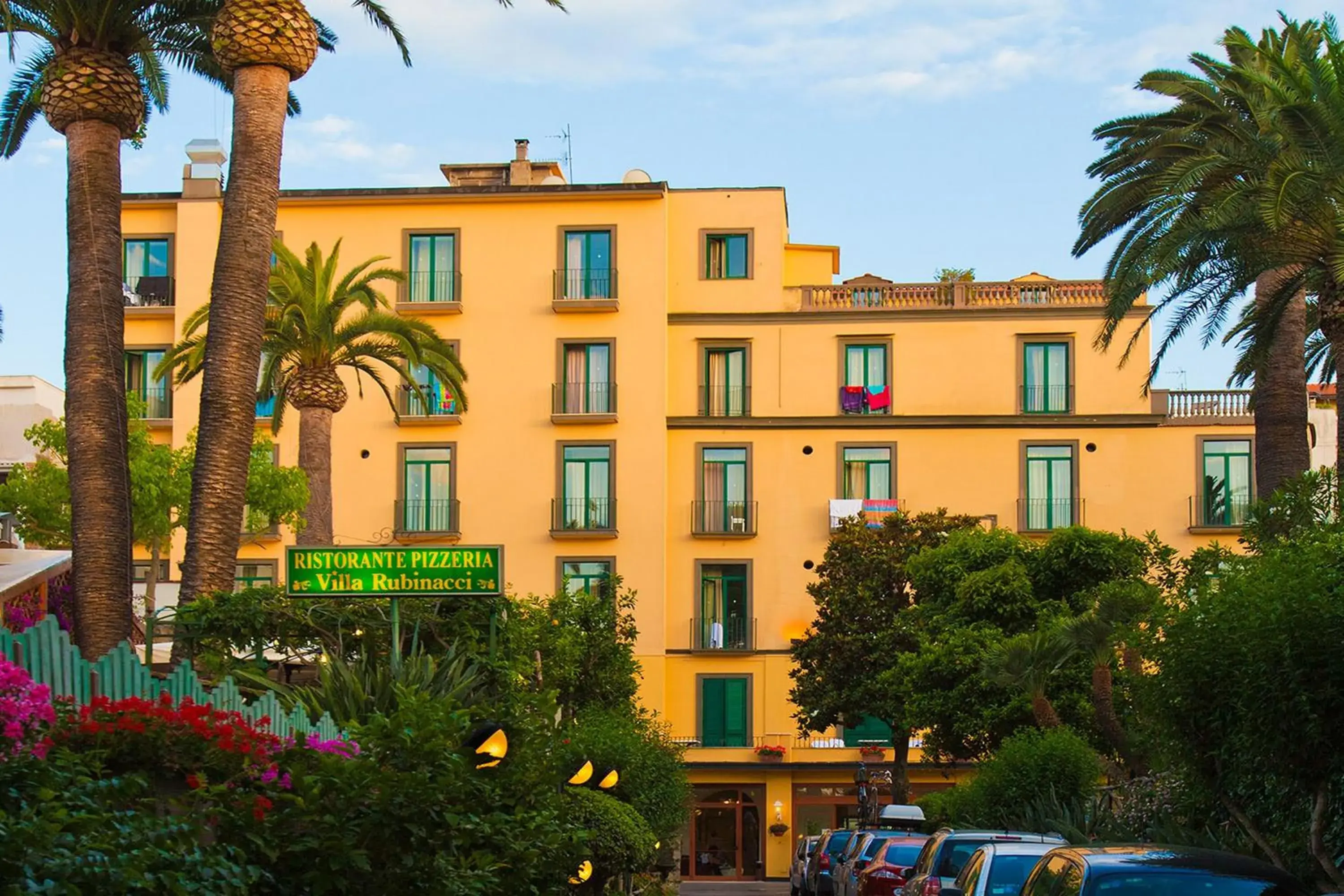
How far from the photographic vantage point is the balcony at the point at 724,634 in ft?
185

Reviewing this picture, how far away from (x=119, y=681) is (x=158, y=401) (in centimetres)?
4331

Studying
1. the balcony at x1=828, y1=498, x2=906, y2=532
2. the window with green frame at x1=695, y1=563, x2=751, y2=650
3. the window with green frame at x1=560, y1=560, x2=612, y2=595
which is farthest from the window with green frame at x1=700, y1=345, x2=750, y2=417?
the window with green frame at x1=560, y1=560, x2=612, y2=595

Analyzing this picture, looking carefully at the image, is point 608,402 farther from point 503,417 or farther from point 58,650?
point 58,650

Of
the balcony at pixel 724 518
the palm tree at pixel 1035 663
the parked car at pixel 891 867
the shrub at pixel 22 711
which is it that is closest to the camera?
the shrub at pixel 22 711

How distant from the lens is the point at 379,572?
21281 mm

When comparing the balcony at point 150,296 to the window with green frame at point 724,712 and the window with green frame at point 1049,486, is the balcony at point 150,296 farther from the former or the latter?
the window with green frame at point 1049,486

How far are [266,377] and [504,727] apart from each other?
26.2 m

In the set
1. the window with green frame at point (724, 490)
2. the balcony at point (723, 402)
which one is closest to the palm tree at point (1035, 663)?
the window with green frame at point (724, 490)

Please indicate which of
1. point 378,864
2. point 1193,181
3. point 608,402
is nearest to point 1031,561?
point 1193,181

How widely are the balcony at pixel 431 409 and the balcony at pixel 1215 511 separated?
863 inches

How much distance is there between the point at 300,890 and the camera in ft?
33.2

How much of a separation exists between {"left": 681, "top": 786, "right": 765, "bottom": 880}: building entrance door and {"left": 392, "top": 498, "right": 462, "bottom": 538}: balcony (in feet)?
35.7

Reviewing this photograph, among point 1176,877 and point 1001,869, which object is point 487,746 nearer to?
point 1176,877

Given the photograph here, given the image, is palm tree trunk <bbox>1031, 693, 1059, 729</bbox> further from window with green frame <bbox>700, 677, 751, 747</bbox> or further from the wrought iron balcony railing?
the wrought iron balcony railing
